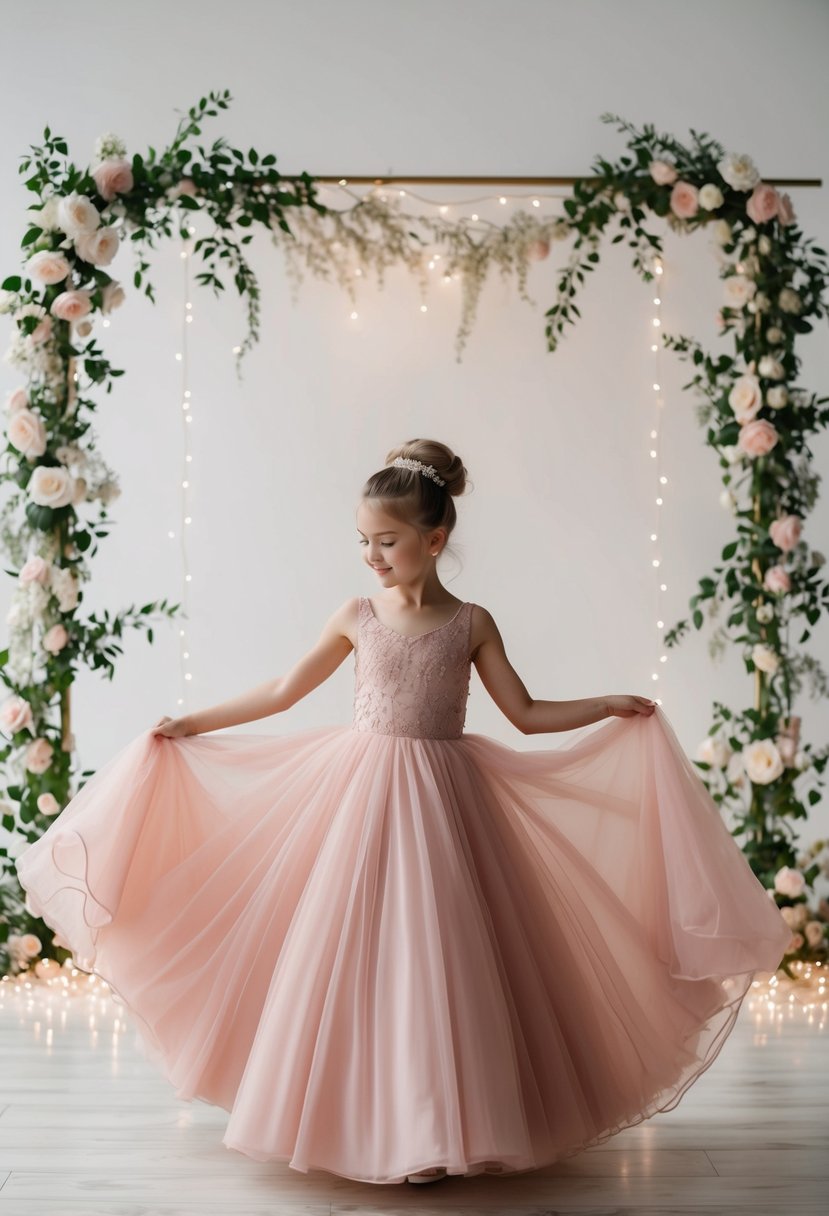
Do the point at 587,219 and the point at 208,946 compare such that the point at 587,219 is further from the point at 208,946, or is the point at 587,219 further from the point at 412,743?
the point at 208,946

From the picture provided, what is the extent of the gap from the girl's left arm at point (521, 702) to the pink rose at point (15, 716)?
181 centimetres

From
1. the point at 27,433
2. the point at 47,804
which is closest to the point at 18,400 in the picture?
the point at 27,433

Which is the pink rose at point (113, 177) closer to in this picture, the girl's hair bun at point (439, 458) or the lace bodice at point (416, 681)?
the girl's hair bun at point (439, 458)

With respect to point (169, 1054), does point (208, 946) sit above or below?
above

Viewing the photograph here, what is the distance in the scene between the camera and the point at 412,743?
2602 millimetres

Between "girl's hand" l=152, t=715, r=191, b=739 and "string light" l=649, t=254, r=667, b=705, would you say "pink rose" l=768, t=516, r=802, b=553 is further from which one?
"girl's hand" l=152, t=715, r=191, b=739

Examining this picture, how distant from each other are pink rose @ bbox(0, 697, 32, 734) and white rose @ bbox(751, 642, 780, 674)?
2.42 meters

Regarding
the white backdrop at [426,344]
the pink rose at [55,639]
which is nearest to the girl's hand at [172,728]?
the pink rose at [55,639]

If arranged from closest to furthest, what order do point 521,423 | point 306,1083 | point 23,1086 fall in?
point 306,1083 < point 23,1086 < point 521,423

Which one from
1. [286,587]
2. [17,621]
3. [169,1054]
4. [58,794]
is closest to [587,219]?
[286,587]

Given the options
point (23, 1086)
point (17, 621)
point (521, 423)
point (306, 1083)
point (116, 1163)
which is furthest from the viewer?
point (521, 423)

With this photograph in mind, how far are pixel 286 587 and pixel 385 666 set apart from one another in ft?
6.47

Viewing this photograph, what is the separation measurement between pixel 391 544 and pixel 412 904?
786 mm

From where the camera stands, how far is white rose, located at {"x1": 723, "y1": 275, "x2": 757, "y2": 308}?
13.0 feet
